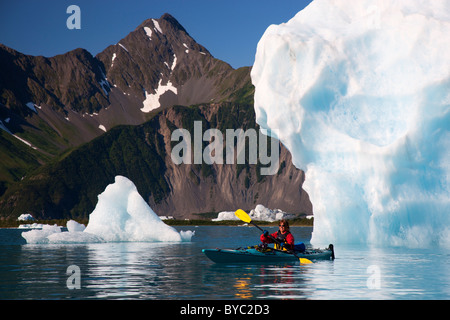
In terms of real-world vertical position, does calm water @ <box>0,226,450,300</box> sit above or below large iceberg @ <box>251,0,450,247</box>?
below

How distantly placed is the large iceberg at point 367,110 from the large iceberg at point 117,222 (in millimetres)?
15219

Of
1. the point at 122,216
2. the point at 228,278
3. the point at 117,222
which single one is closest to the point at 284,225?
the point at 228,278

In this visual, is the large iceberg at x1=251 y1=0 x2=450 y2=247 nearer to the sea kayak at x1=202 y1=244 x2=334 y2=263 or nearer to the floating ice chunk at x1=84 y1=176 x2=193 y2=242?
the sea kayak at x1=202 y1=244 x2=334 y2=263

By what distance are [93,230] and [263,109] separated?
2006 cm

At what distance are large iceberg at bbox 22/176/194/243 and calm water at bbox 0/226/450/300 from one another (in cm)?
1505

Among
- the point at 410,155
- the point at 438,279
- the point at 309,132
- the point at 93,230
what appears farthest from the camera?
the point at 93,230

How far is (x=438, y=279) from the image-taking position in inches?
1016

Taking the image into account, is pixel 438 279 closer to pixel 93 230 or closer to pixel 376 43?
pixel 376 43

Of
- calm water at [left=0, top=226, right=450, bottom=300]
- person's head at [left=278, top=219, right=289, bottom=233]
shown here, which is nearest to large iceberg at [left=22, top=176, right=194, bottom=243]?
calm water at [left=0, top=226, right=450, bottom=300]

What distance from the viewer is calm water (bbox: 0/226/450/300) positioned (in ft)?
69.6

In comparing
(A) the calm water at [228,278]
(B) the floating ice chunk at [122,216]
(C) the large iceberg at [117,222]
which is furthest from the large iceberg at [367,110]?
(C) the large iceberg at [117,222]

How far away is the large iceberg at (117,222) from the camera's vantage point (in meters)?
54.0
